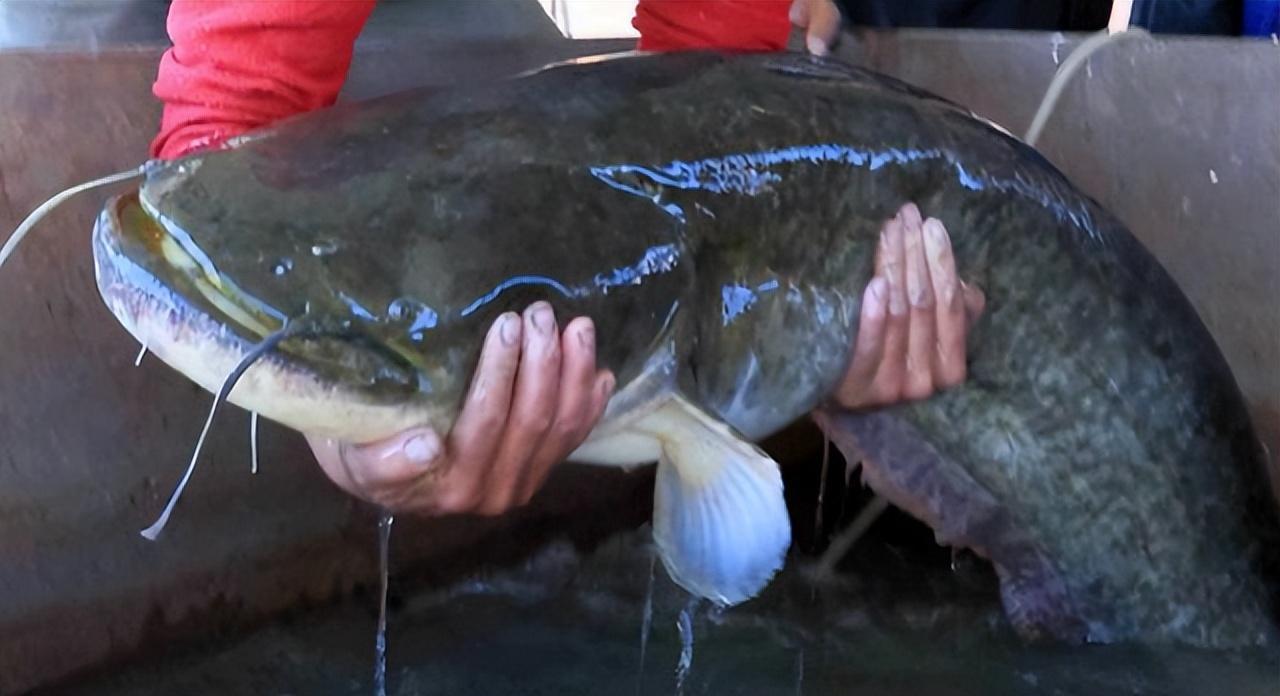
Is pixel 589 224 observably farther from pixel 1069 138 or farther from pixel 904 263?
pixel 1069 138

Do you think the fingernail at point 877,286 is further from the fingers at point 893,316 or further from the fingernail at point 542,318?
the fingernail at point 542,318

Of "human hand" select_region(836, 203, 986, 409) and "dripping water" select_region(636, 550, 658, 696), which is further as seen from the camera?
"dripping water" select_region(636, 550, 658, 696)

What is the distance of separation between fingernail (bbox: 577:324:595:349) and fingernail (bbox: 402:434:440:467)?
101 mm

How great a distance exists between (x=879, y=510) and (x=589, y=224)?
81 centimetres

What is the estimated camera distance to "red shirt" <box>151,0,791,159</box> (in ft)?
2.93

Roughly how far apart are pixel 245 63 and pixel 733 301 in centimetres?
37

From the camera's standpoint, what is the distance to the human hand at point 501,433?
2.47ft

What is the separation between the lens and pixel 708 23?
1229 millimetres

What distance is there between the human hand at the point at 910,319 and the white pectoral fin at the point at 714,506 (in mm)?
165

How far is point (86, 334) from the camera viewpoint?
45.0 inches

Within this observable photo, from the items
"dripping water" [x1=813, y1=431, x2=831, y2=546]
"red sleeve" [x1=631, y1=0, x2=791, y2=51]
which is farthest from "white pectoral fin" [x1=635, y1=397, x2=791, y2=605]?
"dripping water" [x1=813, y1=431, x2=831, y2=546]

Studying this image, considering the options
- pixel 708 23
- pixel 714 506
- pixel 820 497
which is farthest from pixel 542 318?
pixel 820 497

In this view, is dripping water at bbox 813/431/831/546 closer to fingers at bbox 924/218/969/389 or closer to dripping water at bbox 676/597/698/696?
dripping water at bbox 676/597/698/696

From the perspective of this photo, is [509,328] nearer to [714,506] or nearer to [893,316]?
[714,506]
